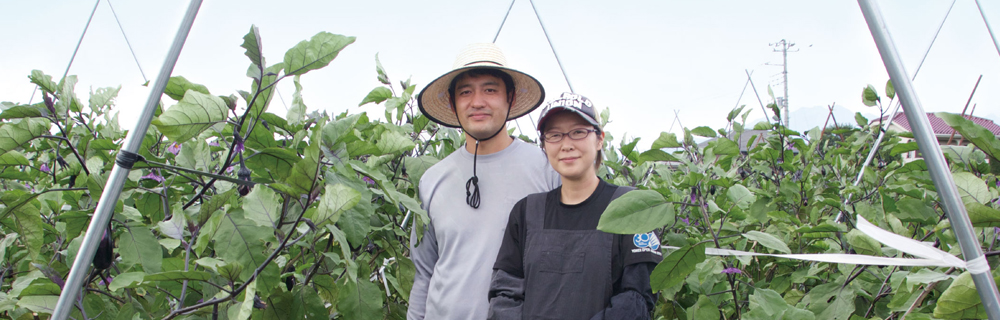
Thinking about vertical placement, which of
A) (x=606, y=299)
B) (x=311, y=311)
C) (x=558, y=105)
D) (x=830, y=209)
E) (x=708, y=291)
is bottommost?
(x=830, y=209)

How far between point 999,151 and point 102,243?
3.74ft

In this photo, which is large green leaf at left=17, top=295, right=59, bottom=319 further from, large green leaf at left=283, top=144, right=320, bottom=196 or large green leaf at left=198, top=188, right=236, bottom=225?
large green leaf at left=283, top=144, right=320, bottom=196

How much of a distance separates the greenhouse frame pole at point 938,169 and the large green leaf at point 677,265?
281 mm

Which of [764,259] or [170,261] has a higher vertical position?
[170,261]

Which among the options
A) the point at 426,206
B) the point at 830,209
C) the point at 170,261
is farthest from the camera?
the point at 830,209

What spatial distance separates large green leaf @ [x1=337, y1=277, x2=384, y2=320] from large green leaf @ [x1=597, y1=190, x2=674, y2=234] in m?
0.56

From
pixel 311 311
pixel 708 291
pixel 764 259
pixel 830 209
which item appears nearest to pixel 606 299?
pixel 708 291

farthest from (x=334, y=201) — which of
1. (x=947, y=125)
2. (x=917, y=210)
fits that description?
(x=947, y=125)

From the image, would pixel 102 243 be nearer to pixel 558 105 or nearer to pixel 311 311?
pixel 311 311

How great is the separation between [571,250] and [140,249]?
2.47ft

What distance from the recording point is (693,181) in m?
1.05

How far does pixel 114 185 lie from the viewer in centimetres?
60

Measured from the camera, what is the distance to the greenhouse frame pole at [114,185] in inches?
22.8

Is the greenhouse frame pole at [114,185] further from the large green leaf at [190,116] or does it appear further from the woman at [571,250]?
the woman at [571,250]
